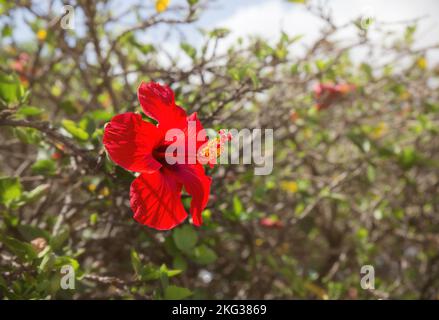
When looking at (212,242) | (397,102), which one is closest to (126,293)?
(212,242)

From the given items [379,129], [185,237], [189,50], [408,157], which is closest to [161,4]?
[189,50]

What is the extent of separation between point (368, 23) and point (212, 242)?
0.88 meters

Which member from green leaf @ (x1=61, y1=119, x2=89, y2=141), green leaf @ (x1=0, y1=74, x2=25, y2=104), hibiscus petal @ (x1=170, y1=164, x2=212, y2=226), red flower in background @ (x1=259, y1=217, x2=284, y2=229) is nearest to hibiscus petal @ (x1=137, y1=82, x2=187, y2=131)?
hibiscus petal @ (x1=170, y1=164, x2=212, y2=226)

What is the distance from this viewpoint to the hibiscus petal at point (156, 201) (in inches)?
37.2

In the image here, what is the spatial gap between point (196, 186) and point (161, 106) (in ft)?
0.67

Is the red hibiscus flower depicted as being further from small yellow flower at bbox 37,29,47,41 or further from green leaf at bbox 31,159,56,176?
small yellow flower at bbox 37,29,47,41

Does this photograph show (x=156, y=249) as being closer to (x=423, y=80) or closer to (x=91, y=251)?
(x=91, y=251)

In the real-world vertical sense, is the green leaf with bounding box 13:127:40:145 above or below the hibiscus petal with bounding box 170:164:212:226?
above

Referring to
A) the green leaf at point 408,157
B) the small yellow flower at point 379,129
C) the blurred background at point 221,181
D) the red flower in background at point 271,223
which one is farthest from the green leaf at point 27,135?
the small yellow flower at point 379,129

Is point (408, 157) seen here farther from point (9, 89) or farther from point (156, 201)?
point (9, 89)

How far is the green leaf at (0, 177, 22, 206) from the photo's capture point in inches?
46.1

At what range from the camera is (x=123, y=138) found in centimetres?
94

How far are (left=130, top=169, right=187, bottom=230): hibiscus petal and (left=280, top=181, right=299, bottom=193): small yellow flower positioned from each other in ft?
A: 3.69

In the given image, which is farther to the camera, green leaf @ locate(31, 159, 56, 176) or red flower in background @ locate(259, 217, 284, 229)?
red flower in background @ locate(259, 217, 284, 229)
